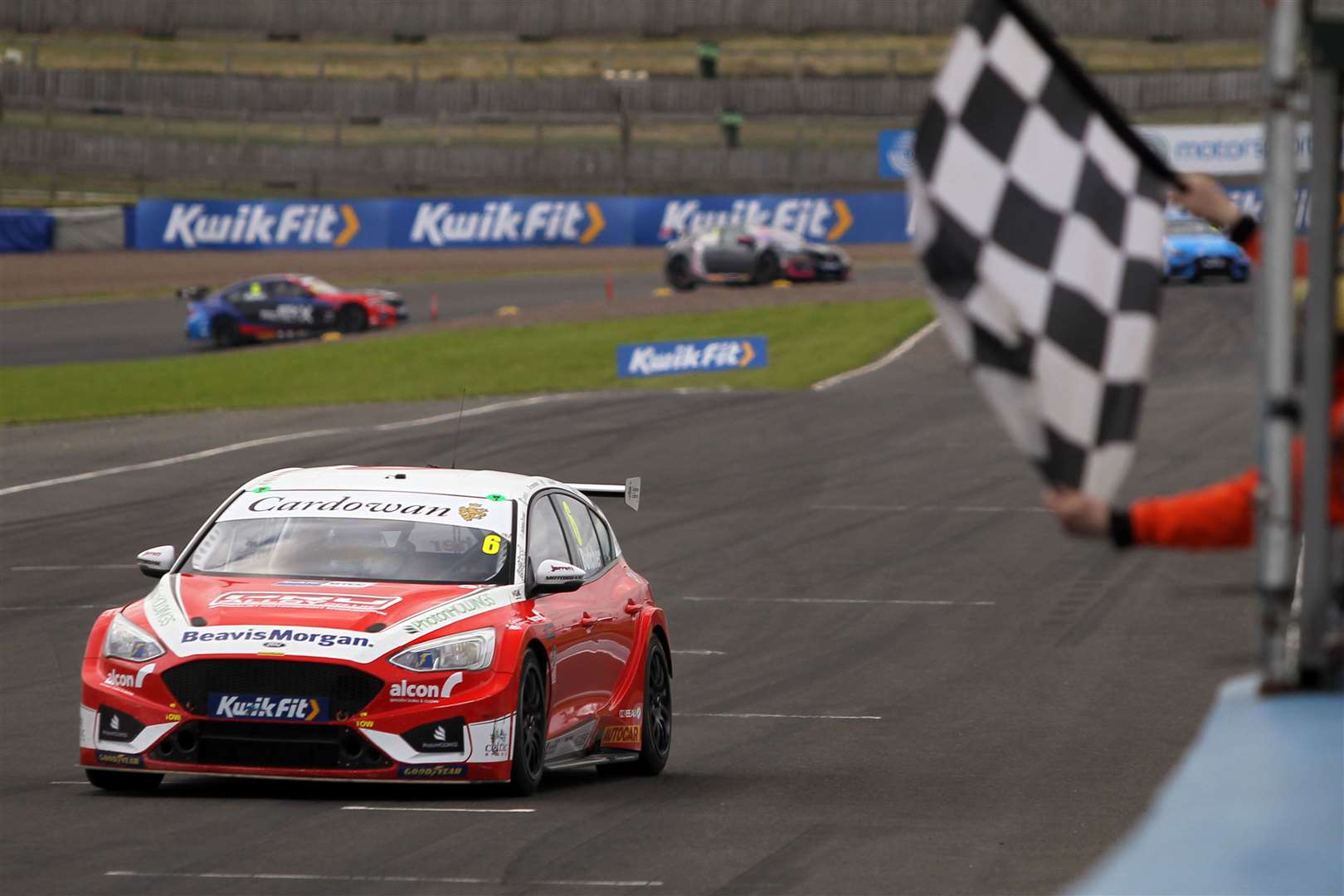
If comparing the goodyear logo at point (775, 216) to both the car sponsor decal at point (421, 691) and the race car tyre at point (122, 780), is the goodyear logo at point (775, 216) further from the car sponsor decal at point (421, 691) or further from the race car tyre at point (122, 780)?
the car sponsor decal at point (421, 691)

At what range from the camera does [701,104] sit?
61.2 meters

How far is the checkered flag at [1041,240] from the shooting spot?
384 cm

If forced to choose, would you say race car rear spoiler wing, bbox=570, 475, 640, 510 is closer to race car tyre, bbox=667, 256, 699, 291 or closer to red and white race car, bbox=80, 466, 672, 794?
red and white race car, bbox=80, 466, 672, 794

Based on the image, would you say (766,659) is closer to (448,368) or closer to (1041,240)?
(1041,240)

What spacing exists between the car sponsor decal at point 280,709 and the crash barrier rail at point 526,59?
176 ft

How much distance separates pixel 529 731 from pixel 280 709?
3.84 feet

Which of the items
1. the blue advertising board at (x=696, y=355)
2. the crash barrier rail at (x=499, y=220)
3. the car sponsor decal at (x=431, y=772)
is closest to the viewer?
the car sponsor decal at (x=431, y=772)

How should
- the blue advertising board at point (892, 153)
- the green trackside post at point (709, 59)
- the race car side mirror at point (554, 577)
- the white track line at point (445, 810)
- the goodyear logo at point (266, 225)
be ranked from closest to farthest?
the white track line at point (445, 810) < the race car side mirror at point (554, 577) < the goodyear logo at point (266, 225) < the blue advertising board at point (892, 153) < the green trackside post at point (709, 59)

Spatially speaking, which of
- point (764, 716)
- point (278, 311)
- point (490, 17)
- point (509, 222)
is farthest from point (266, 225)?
point (764, 716)

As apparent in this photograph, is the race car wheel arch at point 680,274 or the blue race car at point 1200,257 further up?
the blue race car at point 1200,257

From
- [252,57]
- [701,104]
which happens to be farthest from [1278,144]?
[252,57]

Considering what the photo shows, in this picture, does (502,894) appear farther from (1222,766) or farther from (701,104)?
(701,104)

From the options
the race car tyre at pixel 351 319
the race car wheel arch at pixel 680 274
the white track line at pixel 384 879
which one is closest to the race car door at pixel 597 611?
the white track line at pixel 384 879

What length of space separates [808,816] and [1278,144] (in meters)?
6.15
